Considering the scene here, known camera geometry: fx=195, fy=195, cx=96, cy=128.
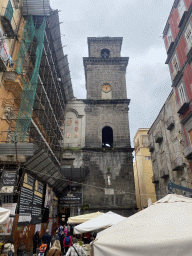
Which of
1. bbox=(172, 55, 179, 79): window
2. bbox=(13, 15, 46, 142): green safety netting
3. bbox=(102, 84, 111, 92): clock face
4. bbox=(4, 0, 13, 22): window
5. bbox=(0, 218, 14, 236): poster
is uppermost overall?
bbox=(102, 84, 111, 92): clock face

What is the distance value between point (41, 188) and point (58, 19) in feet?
51.0

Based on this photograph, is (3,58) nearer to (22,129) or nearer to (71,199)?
(22,129)

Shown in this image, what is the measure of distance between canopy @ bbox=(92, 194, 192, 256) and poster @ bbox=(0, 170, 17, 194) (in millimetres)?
8127

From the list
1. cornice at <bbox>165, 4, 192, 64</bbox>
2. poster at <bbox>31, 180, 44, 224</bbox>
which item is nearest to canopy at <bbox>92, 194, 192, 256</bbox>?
poster at <bbox>31, 180, 44, 224</bbox>

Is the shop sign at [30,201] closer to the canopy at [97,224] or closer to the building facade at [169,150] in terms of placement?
the canopy at [97,224]

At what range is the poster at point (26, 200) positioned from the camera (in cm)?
1063

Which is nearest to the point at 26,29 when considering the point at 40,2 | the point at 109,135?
the point at 40,2

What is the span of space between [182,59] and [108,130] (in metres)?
13.3

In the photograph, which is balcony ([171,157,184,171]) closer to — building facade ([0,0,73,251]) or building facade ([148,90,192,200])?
building facade ([148,90,192,200])

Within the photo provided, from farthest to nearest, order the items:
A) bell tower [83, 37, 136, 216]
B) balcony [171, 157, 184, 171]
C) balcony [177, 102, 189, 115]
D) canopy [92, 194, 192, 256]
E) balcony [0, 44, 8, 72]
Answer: bell tower [83, 37, 136, 216]
balcony [171, 157, 184, 171]
balcony [177, 102, 189, 115]
balcony [0, 44, 8, 72]
canopy [92, 194, 192, 256]

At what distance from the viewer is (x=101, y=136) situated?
23.4 metres

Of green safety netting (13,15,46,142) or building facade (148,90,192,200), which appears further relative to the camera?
building facade (148,90,192,200)

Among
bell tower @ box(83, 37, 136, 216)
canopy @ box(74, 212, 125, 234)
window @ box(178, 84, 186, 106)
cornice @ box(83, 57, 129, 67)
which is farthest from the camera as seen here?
cornice @ box(83, 57, 129, 67)

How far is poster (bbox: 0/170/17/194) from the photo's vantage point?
31.6 feet
